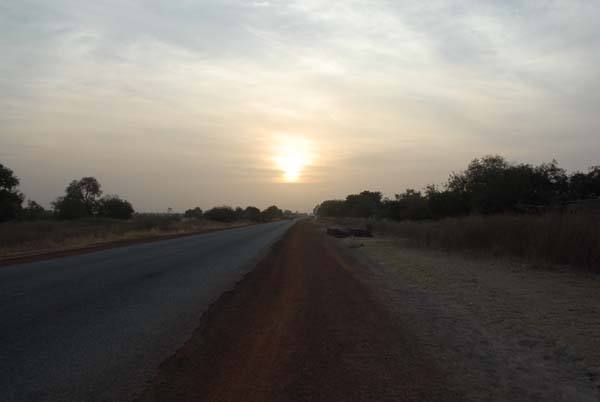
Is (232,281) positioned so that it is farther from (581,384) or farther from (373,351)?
(581,384)

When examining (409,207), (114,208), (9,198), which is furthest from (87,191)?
(409,207)

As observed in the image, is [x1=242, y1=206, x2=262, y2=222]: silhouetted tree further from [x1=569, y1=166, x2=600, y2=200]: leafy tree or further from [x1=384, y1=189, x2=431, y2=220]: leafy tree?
[x1=569, y1=166, x2=600, y2=200]: leafy tree

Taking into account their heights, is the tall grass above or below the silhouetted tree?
below

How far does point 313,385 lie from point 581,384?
303 centimetres

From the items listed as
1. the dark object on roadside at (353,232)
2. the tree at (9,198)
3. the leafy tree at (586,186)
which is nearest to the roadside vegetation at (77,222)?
the tree at (9,198)

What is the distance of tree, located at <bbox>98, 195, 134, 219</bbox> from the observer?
99875 mm

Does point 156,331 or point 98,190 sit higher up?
point 98,190

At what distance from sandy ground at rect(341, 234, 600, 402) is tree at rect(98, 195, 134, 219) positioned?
93.1 meters

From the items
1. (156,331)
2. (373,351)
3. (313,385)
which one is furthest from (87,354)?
(373,351)

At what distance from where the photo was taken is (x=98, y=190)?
106m

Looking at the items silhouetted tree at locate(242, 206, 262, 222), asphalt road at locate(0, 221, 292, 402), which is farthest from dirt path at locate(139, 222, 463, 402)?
silhouetted tree at locate(242, 206, 262, 222)

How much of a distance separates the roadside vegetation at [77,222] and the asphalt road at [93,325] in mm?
13173

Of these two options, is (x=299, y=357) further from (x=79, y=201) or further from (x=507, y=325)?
(x=79, y=201)

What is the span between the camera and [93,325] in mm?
8000
